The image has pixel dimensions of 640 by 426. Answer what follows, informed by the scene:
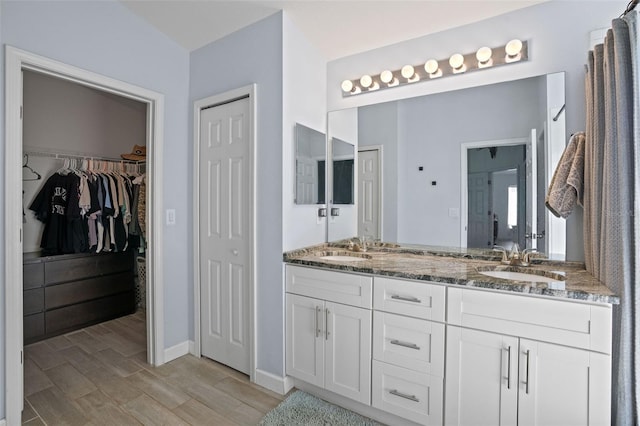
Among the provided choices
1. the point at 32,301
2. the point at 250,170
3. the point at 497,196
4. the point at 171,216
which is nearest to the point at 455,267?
the point at 497,196

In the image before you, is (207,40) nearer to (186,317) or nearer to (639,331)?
(186,317)

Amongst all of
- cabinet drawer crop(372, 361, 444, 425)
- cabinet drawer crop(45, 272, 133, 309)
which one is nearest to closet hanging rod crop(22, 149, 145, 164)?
cabinet drawer crop(45, 272, 133, 309)

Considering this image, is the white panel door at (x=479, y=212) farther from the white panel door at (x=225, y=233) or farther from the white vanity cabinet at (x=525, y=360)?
→ the white panel door at (x=225, y=233)

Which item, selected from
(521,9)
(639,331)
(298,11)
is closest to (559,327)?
(639,331)

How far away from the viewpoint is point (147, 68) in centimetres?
242

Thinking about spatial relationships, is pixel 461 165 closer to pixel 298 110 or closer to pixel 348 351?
pixel 298 110

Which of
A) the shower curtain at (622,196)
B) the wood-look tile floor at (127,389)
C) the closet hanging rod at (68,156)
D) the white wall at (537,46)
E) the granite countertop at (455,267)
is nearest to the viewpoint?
the shower curtain at (622,196)

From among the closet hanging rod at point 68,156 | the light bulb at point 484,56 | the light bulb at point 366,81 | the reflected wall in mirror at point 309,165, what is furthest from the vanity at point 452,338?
the closet hanging rod at point 68,156

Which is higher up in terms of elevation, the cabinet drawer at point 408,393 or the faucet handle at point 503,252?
the faucet handle at point 503,252

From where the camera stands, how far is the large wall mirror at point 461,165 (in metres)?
1.90

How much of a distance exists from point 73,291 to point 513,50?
13.9ft

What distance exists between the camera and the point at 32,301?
2.83 m

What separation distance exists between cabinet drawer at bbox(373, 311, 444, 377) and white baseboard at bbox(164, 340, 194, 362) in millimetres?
1744

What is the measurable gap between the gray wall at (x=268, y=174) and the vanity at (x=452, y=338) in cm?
11
